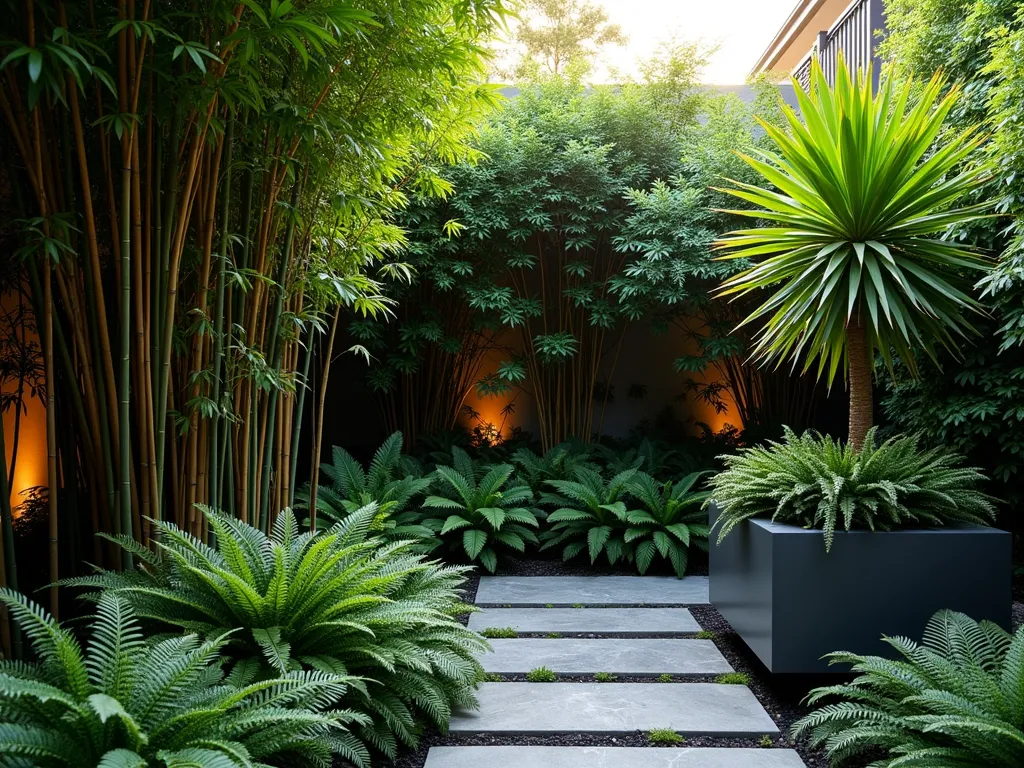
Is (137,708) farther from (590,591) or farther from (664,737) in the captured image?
(590,591)

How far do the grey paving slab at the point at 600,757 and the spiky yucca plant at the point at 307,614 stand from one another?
125 millimetres

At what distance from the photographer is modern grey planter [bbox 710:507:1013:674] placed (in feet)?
8.11

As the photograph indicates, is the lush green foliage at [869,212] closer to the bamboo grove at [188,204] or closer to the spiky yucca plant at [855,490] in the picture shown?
the spiky yucca plant at [855,490]

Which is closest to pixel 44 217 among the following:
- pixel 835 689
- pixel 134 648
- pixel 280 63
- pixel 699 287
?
pixel 280 63

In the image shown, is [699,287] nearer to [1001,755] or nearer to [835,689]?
[835,689]

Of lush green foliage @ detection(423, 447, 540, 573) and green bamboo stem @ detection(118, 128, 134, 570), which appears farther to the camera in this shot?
lush green foliage @ detection(423, 447, 540, 573)

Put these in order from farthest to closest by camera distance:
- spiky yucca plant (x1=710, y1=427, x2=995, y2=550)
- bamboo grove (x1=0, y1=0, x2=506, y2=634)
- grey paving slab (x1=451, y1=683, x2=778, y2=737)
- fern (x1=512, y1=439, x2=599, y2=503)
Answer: fern (x1=512, y1=439, x2=599, y2=503) < spiky yucca plant (x1=710, y1=427, x2=995, y2=550) < grey paving slab (x1=451, y1=683, x2=778, y2=737) < bamboo grove (x1=0, y1=0, x2=506, y2=634)

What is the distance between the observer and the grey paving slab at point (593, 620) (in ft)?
11.4

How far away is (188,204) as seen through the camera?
7.52ft

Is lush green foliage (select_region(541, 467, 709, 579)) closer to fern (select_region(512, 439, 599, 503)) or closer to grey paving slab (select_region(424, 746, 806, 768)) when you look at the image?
fern (select_region(512, 439, 599, 503))

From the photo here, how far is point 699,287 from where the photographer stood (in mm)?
5527

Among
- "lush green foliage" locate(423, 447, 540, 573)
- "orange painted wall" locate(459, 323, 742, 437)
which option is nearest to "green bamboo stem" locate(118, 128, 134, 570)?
"lush green foliage" locate(423, 447, 540, 573)

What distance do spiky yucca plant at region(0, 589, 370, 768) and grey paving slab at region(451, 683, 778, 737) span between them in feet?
2.49

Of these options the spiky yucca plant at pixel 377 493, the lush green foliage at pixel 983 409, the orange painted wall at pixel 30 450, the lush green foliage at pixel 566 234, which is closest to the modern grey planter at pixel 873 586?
the lush green foliage at pixel 983 409
